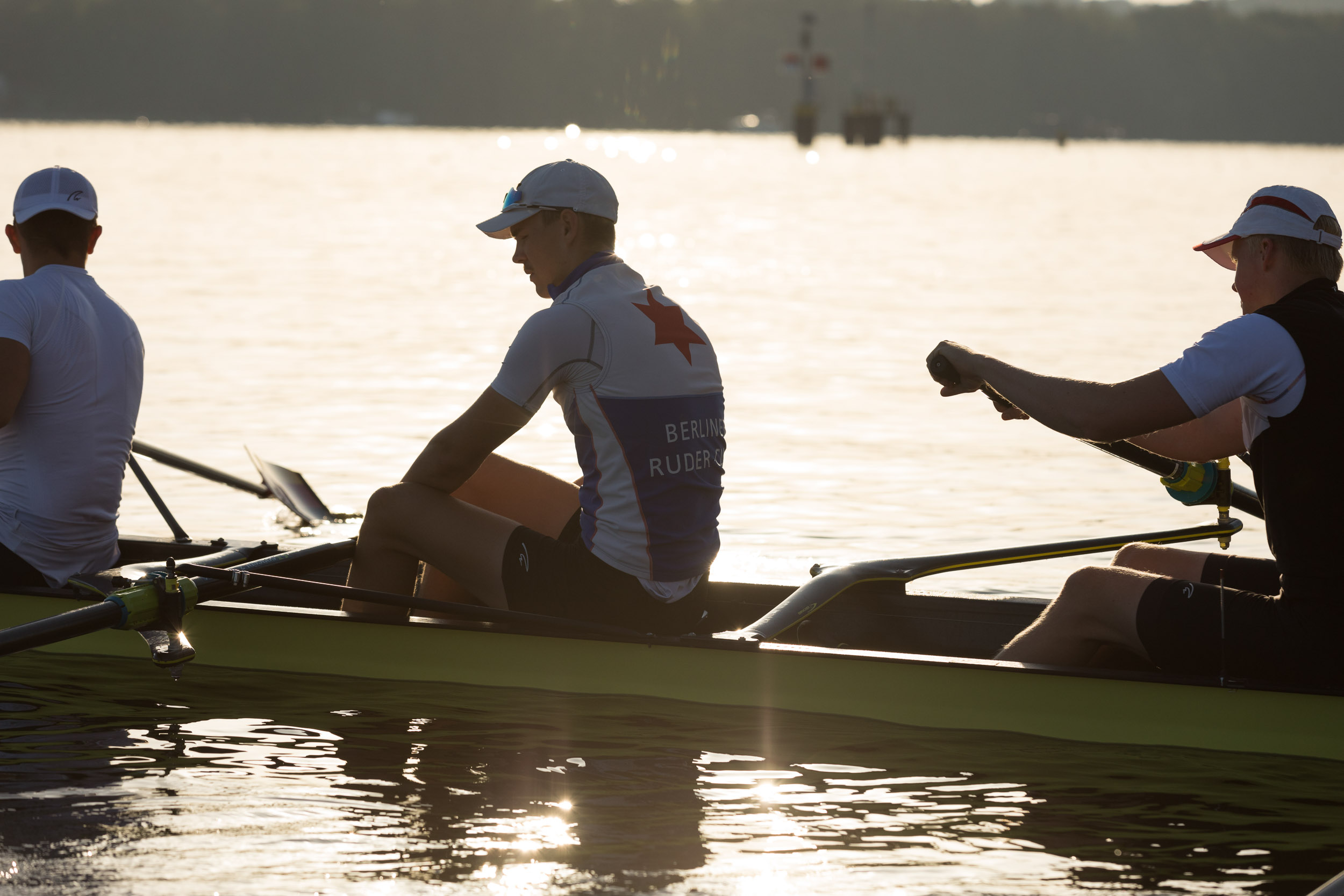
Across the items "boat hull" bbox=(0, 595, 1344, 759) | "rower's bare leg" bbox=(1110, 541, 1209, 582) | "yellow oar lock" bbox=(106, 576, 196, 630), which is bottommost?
"boat hull" bbox=(0, 595, 1344, 759)

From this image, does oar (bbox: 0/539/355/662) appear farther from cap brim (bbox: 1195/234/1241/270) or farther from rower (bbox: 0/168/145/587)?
cap brim (bbox: 1195/234/1241/270)

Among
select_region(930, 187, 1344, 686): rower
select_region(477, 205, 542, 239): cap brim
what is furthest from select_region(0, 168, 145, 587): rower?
select_region(930, 187, 1344, 686): rower

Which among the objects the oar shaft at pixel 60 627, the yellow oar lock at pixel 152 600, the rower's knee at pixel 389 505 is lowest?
the oar shaft at pixel 60 627

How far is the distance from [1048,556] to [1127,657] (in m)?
0.76

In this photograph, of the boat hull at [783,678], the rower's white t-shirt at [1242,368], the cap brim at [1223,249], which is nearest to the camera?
the rower's white t-shirt at [1242,368]

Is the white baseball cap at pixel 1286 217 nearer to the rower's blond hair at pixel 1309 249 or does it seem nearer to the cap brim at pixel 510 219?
the rower's blond hair at pixel 1309 249

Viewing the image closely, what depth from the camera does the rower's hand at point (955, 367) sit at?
4.96 meters

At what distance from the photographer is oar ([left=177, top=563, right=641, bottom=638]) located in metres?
5.42

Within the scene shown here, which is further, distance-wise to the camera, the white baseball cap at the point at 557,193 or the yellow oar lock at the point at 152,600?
the yellow oar lock at the point at 152,600

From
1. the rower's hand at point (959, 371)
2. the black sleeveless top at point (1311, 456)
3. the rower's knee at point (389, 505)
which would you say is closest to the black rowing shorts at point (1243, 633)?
the black sleeveless top at point (1311, 456)

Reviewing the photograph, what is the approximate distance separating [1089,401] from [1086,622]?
832mm

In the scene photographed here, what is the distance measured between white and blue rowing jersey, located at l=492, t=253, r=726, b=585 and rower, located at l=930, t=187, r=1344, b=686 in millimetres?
813

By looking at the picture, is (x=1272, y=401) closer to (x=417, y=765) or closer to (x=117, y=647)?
(x=417, y=765)

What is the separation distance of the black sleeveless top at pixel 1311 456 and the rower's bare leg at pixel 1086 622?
476 mm
